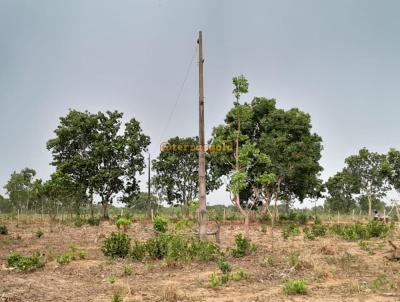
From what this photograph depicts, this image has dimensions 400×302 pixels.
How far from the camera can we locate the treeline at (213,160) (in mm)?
31672

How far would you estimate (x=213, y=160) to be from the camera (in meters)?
35.2

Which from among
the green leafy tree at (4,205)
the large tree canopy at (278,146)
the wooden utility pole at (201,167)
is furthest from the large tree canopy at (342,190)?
the green leafy tree at (4,205)

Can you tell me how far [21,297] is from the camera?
8594 millimetres

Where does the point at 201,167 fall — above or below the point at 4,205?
above

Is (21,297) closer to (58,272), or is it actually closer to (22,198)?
(58,272)

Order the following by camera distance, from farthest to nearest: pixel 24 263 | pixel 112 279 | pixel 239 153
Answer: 1. pixel 239 153
2. pixel 24 263
3. pixel 112 279

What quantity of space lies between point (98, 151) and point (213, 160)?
1033 centimetres

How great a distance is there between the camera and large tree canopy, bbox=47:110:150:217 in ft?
125

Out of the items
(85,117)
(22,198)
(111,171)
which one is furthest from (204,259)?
(22,198)

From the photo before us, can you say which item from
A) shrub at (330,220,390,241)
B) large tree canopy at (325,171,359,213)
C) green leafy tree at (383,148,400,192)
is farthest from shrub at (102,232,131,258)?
large tree canopy at (325,171,359,213)

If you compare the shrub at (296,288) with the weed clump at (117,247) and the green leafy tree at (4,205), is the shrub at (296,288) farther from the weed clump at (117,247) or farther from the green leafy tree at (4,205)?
the green leafy tree at (4,205)

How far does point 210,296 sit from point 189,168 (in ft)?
120

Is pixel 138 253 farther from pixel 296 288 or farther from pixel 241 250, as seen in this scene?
pixel 296 288

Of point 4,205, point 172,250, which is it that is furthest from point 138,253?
point 4,205
